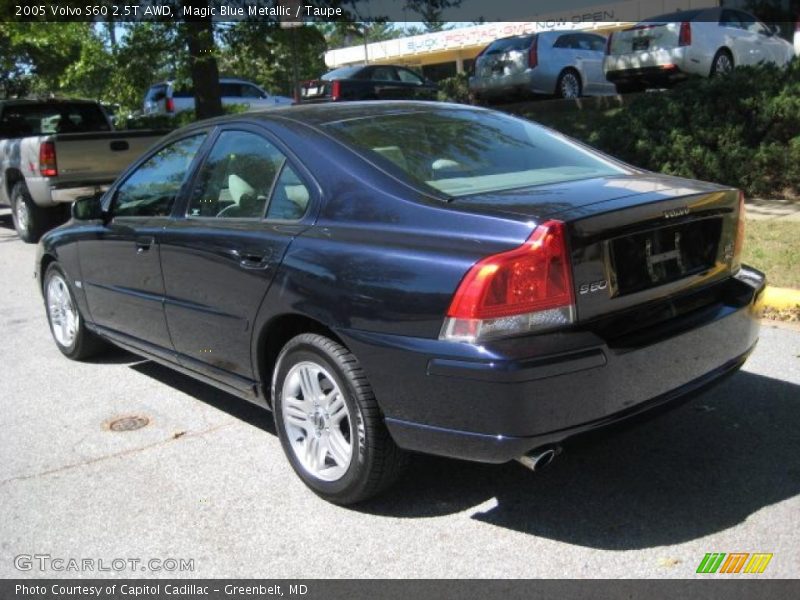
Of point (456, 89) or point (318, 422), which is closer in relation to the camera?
point (318, 422)

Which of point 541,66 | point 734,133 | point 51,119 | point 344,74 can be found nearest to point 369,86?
point 344,74

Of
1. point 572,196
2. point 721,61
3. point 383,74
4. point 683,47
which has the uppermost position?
point 683,47

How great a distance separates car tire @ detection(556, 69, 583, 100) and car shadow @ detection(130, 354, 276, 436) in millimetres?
12711

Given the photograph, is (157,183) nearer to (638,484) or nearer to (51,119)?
(638,484)

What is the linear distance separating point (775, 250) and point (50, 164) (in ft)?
27.7

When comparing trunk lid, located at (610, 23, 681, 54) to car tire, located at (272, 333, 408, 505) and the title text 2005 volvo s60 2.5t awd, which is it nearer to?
the title text 2005 volvo s60 2.5t awd

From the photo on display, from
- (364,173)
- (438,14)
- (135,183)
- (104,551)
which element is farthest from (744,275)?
(438,14)

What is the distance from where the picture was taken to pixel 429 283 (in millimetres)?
3045

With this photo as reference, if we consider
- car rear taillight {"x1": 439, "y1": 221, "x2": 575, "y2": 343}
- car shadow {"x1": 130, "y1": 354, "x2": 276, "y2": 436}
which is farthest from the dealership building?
car rear taillight {"x1": 439, "y1": 221, "x2": 575, "y2": 343}

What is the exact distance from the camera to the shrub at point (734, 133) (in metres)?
9.47

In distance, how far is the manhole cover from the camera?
4.66 meters

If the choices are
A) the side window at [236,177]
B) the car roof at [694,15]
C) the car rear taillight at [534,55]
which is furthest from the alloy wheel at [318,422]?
the car rear taillight at [534,55]

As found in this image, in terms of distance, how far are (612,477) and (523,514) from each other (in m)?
0.52
